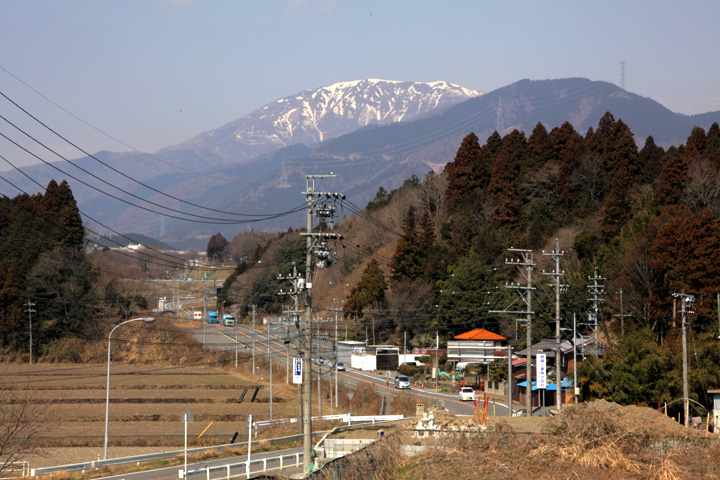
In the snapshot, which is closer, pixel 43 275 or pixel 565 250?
pixel 565 250

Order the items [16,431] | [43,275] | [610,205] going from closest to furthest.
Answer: [16,431], [610,205], [43,275]

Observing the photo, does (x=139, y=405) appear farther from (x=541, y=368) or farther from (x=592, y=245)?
(x=592, y=245)

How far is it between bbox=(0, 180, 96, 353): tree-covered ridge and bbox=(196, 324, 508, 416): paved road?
14378 mm

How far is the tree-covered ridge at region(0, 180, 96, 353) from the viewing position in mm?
73750

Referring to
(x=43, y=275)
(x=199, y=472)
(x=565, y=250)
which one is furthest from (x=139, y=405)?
(x=565, y=250)

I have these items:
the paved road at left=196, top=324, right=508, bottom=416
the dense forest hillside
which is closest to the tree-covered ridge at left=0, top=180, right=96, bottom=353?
the paved road at left=196, top=324, right=508, bottom=416

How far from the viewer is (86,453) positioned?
3962 cm

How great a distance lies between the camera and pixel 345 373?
74.9 m

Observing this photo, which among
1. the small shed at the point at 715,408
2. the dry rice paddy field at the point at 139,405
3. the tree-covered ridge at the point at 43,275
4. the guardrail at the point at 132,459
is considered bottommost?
the dry rice paddy field at the point at 139,405

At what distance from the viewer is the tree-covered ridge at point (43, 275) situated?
73750 mm

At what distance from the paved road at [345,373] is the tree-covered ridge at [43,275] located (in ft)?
47.2

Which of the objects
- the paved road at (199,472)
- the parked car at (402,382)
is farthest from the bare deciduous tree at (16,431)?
the parked car at (402,382)

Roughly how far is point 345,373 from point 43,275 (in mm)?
32199

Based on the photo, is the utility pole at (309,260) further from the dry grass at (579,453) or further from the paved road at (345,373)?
the paved road at (345,373)
